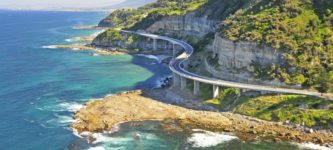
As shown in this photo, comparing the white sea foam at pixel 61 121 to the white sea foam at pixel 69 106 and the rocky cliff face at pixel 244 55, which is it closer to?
the white sea foam at pixel 69 106

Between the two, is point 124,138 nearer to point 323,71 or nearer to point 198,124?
point 198,124

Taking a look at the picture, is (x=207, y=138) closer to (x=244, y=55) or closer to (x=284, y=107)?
(x=284, y=107)

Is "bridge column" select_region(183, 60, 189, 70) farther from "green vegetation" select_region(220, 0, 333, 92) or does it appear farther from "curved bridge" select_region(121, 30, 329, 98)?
"green vegetation" select_region(220, 0, 333, 92)

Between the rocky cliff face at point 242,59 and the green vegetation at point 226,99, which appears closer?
the green vegetation at point 226,99

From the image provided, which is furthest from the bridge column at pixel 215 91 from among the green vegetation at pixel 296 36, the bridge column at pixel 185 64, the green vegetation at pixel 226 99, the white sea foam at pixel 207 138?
the bridge column at pixel 185 64

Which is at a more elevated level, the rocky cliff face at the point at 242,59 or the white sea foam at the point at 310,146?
the rocky cliff face at the point at 242,59

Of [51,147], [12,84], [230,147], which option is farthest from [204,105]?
[12,84]

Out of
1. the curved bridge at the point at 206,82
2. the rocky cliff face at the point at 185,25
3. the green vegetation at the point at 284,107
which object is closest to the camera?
the green vegetation at the point at 284,107

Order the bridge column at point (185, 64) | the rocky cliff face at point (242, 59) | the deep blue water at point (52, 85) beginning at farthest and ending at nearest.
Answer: the bridge column at point (185, 64) < the rocky cliff face at point (242, 59) < the deep blue water at point (52, 85)
